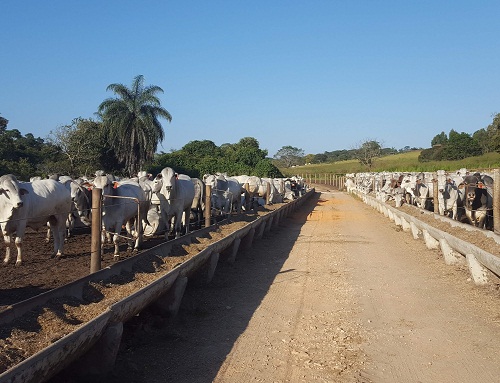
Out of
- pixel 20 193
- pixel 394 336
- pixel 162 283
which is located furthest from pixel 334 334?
pixel 20 193

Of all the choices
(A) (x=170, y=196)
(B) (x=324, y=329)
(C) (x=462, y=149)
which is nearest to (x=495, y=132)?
(C) (x=462, y=149)

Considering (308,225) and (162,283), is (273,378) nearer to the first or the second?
(162,283)

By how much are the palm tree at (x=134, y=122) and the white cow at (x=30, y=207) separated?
25755mm

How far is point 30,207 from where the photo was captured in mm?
10875

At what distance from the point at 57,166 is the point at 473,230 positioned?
24.4 meters

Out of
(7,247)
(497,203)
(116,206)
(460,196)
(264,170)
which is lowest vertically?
(7,247)

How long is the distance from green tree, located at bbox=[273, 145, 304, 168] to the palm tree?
100960 mm

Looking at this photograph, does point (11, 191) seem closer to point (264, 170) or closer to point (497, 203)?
point (497, 203)

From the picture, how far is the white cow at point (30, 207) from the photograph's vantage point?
10.1 meters

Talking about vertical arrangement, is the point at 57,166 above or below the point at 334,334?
above

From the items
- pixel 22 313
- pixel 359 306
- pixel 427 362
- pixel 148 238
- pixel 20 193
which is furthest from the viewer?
pixel 148 238

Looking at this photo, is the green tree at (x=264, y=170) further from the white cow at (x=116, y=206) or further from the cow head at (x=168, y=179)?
the white cow at (x=116, y=206)

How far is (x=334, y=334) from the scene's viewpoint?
6840mm

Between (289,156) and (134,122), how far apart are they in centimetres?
10624
